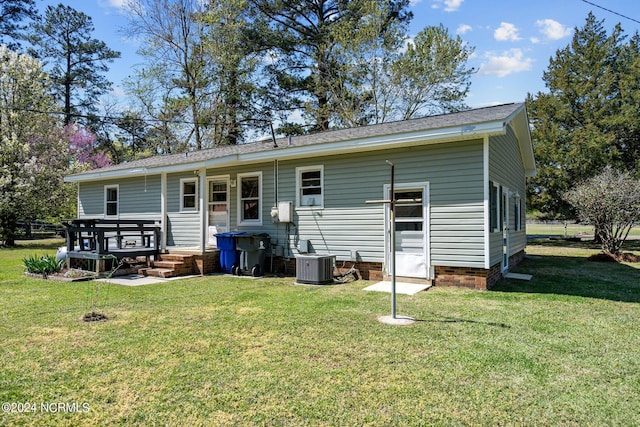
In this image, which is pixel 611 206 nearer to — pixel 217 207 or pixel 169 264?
pixel 217 207

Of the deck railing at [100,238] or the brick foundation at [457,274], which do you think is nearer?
the brick foundation at [457,274]

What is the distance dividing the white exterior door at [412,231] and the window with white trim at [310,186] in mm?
1645

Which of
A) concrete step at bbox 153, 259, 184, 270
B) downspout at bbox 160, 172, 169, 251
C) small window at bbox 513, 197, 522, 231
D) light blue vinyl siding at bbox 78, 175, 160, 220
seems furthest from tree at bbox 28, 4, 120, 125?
small window at bbox 513, 197, 522, 231

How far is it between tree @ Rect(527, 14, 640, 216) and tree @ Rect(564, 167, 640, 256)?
534cm

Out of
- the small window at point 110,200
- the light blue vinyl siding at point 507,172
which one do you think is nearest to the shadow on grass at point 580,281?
the light blue vinyl siding at point 507,172

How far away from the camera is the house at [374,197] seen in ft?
22.9

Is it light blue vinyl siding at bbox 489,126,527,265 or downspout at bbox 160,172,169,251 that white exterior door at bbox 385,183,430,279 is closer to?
light blue vinyl siding at bbox 489,126,527,265

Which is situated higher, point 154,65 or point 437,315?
point 154,65

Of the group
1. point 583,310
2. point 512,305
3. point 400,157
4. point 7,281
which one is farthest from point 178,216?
point 583,310

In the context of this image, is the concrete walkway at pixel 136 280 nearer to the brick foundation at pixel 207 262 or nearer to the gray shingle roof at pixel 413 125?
the brick foundation at pixel 207 262

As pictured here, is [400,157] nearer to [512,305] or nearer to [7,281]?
[512,305]

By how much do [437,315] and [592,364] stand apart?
188 centimetres

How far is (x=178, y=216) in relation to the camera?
417 inches

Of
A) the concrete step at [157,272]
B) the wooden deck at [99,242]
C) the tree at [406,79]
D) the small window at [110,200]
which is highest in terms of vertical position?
the tree at [406,79]
